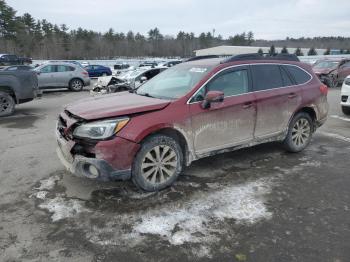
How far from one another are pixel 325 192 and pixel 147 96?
9.17 feet

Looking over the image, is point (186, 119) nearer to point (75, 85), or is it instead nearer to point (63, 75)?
point (63, 75)

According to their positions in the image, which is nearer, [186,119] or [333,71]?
[186,119]

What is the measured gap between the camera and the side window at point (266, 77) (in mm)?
5494

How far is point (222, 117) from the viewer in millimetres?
4945

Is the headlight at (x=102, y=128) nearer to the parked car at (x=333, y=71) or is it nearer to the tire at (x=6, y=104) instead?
the tire at (x=6, y=104)

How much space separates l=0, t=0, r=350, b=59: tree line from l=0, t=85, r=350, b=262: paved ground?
63870 mm

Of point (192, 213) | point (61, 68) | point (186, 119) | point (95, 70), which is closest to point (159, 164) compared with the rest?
point (186, 119)

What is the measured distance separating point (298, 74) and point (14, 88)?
829 centimetres

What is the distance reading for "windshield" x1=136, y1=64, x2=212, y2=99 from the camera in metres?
4.93

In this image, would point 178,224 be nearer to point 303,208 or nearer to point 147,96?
point 303,208

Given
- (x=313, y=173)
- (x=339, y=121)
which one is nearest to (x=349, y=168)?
(x=313, y=173)

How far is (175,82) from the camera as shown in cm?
532

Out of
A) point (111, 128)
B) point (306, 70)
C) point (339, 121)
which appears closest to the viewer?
point (111, 128)

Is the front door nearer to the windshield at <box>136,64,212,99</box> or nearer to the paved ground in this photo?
the windshield at <box>136,64,212,99</box>
